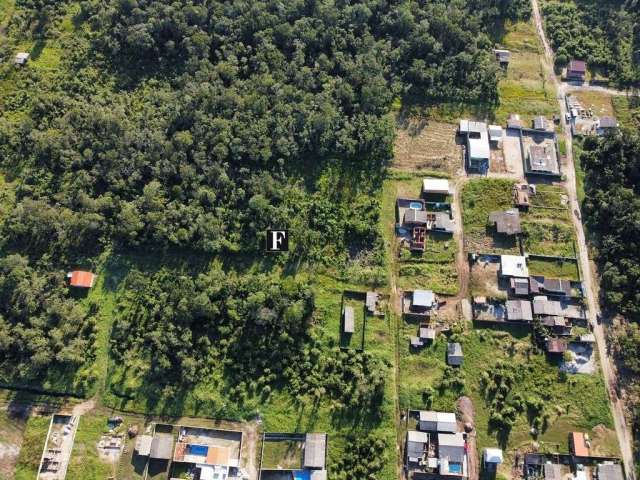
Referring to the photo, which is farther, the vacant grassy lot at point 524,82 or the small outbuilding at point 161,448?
the vacant grassy lot at point 524,82

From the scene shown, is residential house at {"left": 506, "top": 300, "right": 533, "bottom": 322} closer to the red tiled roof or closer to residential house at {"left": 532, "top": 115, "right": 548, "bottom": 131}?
residential house at {"left": 532, "top": 115, "right": 548, "bottom": 131}

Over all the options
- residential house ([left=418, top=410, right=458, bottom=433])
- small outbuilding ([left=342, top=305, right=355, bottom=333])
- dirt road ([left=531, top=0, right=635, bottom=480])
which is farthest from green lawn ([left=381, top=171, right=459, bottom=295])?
dirt road ([left=531, top=0, right=635, bottom=480])

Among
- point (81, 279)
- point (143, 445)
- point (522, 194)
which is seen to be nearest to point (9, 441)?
point (143, 445)

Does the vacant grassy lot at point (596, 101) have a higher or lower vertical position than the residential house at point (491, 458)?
higher

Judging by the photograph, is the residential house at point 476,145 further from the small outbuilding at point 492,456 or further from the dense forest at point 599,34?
the small outbuilding at point 492,456

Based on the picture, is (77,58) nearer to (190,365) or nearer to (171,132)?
(171,132)

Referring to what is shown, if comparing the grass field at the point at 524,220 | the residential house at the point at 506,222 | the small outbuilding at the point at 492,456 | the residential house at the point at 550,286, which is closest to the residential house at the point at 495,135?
the grass field at the point at 524,220

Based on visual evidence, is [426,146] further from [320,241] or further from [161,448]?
[161,448]
